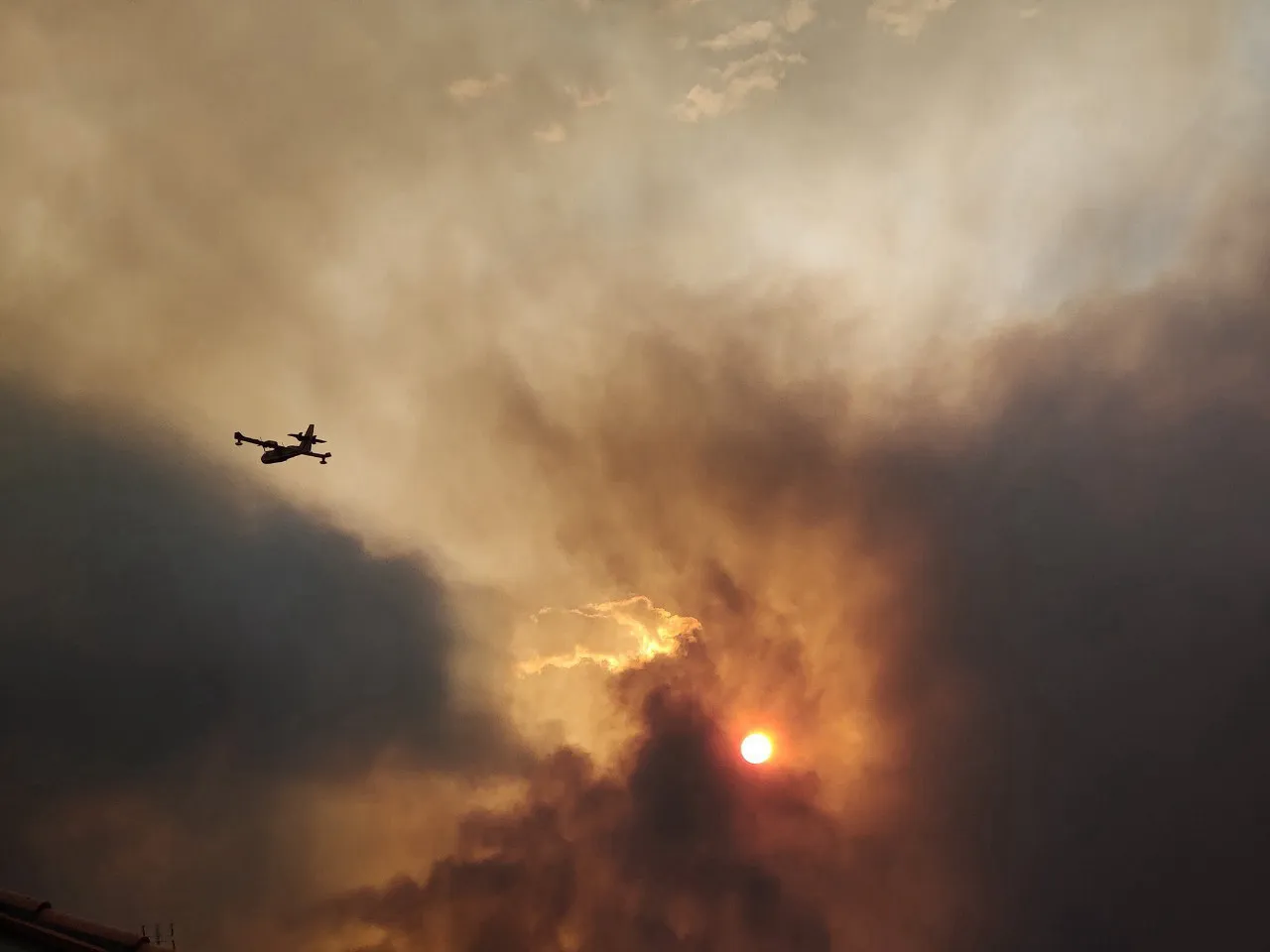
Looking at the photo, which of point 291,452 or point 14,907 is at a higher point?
point 291,452

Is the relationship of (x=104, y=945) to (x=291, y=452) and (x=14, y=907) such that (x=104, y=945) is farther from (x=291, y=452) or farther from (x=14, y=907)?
(x=291, y=452)

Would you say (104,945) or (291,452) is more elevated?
(291,452)

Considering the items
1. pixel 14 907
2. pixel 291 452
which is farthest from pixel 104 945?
pixel 291 452

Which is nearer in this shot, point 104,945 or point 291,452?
point 104,945

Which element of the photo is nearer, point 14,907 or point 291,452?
point 14,907
